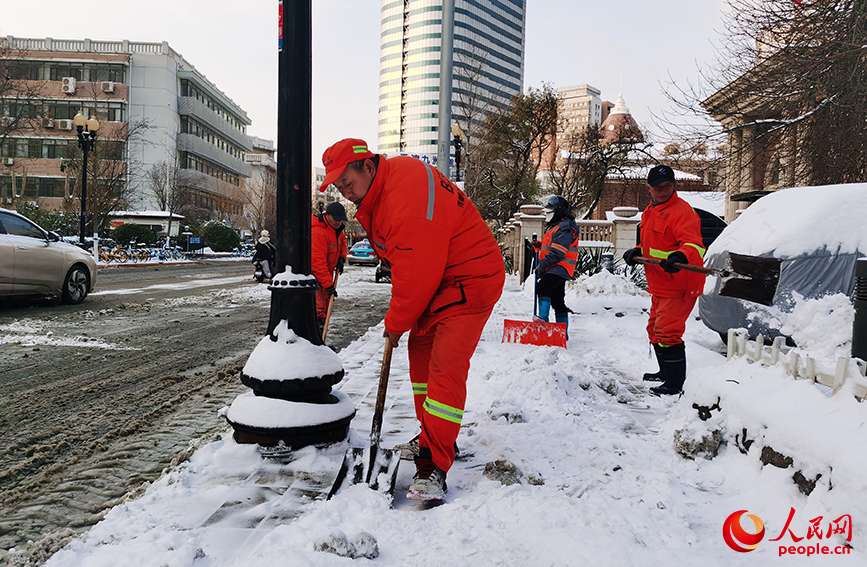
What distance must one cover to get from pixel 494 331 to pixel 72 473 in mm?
5828

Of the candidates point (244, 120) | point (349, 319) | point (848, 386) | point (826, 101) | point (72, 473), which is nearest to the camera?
point (848, 386)

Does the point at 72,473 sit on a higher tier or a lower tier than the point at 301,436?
lower

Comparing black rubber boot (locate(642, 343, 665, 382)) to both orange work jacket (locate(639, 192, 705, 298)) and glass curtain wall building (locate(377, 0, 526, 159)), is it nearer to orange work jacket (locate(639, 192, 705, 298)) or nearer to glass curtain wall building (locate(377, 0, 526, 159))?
orange work jacket (locate(639, 192, 705, 298))

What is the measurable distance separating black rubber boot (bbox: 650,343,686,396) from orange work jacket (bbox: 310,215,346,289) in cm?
349

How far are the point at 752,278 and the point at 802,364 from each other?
2933mm

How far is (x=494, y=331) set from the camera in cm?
809

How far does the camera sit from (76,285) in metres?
10.3

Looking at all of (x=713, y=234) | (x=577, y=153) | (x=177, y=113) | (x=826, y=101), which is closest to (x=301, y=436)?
(x=826, y=101)

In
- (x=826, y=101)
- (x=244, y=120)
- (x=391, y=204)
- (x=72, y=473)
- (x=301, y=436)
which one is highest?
(x=244, y=120)

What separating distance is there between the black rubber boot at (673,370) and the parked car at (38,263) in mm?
9648

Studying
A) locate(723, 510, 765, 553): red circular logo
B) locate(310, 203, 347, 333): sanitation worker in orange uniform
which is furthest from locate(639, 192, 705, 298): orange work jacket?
locate(310, 203, 347, 333): sanitation worker in orange uniform

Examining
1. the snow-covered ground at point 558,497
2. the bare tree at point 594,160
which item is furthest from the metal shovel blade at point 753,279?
Result: the bare tree at point 594,160

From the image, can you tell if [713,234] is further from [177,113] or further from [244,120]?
[244,120]

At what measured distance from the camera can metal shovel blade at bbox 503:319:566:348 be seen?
6.64 m
